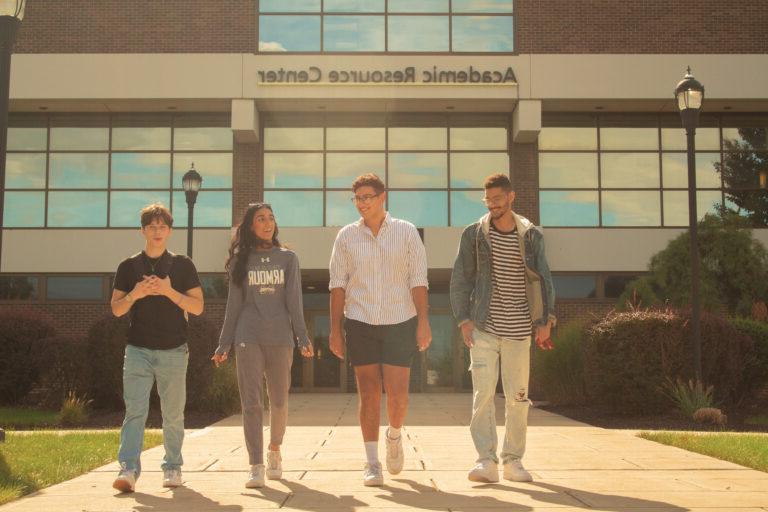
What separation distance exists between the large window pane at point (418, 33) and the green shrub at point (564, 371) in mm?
10069

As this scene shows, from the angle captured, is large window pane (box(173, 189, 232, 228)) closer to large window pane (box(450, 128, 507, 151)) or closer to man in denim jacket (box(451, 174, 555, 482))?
large window pane (box(450, 128, 507, 151))

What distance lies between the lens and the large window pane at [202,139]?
2631 centimetres

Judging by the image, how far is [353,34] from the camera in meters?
26.0

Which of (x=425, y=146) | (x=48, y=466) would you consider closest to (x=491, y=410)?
(x=48, y=466)

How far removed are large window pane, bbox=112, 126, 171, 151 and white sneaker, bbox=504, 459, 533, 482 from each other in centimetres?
2123

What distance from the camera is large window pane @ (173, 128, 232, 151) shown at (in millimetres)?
26312

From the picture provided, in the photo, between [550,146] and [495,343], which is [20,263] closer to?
[550,146]

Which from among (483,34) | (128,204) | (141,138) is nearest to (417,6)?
(483,34)

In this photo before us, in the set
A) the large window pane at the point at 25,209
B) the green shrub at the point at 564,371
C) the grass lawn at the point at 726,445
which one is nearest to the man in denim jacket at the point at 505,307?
the grass lawn at the point at 726,445

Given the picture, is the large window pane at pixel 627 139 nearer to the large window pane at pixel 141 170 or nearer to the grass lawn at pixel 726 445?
the large window pane at pixel 141 170

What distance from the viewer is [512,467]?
6.64 metres

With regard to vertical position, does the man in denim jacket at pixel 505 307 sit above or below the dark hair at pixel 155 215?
below

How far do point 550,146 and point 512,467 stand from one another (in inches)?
807

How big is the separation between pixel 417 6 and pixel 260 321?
20906 millimetres
